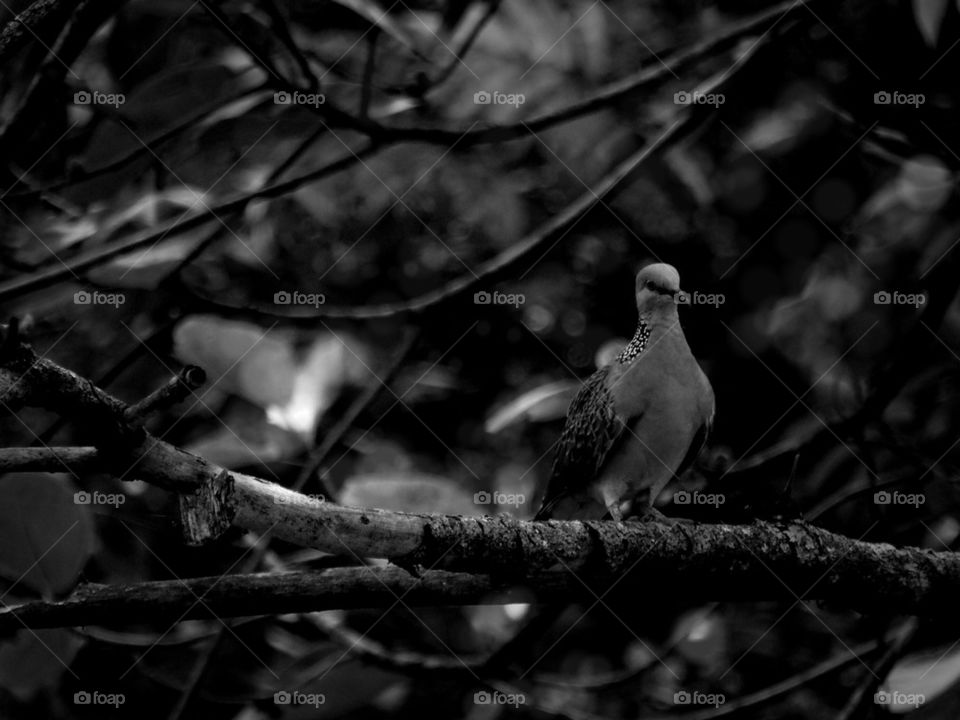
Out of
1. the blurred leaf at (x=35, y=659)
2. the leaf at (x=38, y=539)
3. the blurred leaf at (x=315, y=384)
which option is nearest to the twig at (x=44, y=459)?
the leaf at (x=38, y=539)

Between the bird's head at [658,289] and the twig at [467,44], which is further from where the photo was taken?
the twig at [467,44]

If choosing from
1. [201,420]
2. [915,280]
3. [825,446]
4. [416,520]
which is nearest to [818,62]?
[915,280]

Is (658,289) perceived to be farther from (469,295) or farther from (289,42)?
(289,42)

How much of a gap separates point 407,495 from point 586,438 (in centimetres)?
64

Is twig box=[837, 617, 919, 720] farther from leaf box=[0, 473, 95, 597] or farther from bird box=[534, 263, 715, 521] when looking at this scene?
leaf box=[0, 473, 95, 597]

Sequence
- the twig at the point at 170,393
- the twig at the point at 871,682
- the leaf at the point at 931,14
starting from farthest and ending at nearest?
1. the leaf at the point at 931,14
2. the twig at the point at 871,682
3. the twig at the point at 170,393

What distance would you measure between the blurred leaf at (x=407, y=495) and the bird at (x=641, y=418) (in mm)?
320

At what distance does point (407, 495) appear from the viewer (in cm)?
349

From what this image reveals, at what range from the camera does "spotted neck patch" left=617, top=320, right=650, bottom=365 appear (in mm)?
3405

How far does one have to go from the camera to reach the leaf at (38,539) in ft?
8.47

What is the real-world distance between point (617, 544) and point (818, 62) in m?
3.28

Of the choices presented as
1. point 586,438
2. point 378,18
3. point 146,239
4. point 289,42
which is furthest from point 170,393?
point 378,18

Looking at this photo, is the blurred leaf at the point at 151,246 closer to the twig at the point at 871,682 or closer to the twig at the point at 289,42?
the twig at the point at 289,42

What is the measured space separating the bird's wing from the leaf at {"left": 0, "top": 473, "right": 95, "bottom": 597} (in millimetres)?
1611
